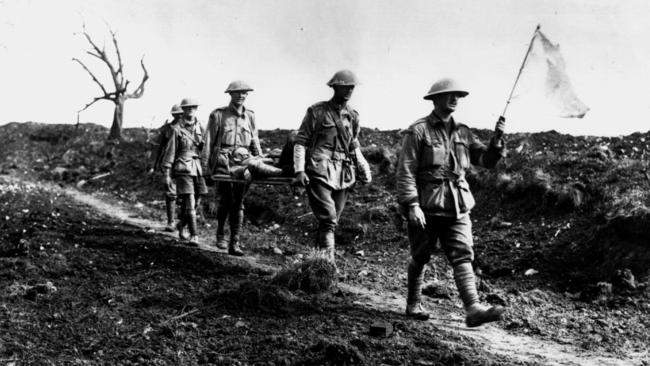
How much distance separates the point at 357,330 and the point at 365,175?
224 cm

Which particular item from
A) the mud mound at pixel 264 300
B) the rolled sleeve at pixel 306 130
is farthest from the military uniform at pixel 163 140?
the mud mound at pixel 264 300

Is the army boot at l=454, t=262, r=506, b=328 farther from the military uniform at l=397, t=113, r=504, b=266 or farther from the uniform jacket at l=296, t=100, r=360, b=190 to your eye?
the uniform jacket at l=296, t=100, r=360, b=190

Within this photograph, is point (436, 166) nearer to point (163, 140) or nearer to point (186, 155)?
point (186, 155)

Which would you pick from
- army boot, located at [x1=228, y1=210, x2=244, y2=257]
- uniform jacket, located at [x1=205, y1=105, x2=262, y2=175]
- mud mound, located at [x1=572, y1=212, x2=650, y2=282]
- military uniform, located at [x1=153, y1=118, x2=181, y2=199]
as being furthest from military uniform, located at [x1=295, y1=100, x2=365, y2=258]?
military uniform, located at [x1=153, y1=118, x2=181, y2=199]

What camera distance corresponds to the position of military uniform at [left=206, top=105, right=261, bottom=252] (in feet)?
28.9

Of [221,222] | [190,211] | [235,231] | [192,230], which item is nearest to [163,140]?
[190,211]

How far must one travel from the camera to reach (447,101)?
5551mm

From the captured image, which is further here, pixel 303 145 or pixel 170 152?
pixel 170 152

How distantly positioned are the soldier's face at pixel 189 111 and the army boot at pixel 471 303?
234 inches

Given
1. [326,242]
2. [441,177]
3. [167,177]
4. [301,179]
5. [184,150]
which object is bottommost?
[326,242]

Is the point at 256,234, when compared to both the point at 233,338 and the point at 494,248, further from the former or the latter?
the point at 233,338

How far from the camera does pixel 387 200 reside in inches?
497

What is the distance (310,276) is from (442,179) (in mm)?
1869

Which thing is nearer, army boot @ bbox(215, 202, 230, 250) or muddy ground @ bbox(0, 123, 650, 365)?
muddy ground @ bbox(0, 123, 650, 365)
